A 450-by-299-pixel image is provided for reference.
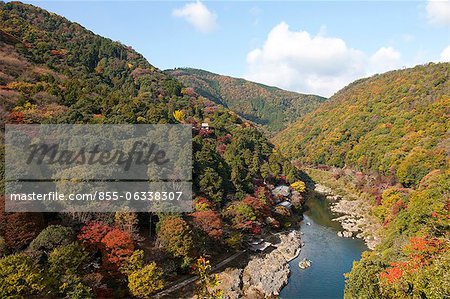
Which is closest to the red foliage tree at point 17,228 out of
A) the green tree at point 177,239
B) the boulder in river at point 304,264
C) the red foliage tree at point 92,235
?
the red foliage tree at point 92,235

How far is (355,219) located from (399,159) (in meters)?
18.2

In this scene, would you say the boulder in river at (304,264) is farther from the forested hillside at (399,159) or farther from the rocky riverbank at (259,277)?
the forested hillside at (399,159)

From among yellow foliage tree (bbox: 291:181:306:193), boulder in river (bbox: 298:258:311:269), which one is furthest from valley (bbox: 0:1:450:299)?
yellow foliage tree (bbox: 291:181:306:193)

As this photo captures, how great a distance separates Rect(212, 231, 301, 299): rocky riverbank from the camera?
28688mm

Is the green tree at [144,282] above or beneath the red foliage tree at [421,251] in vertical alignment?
beneath

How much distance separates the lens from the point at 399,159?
200ft

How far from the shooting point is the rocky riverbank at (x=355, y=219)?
146 feet

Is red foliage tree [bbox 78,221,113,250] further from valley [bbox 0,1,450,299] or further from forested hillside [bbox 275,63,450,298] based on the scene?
forested hillside [bbox 275,63,450,298]

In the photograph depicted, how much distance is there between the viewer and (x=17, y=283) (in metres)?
18.8

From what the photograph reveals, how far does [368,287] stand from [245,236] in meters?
20.3

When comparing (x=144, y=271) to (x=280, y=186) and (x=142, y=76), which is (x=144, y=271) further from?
(x=142, y=76)

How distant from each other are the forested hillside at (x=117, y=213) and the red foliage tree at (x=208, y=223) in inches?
4.3

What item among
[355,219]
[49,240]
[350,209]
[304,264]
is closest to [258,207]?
[304,264]

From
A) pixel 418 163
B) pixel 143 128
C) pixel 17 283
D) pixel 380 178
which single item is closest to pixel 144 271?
pixel 17 283
